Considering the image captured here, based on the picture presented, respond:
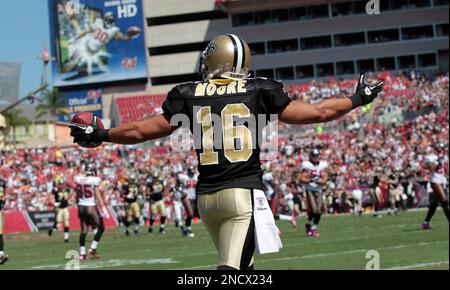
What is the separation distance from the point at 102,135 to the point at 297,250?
350 inches

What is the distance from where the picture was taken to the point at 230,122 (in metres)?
4.54

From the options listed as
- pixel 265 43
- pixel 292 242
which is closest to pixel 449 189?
pixel 292 242

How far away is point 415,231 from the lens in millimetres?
16391

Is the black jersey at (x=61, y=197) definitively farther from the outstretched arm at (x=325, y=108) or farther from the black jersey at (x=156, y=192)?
the outstretched arm at (x=325, y=108)

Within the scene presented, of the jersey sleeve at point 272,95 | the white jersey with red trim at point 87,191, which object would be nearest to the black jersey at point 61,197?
the white jersey with red trim at point 87,191

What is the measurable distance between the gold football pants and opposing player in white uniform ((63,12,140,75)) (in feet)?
161

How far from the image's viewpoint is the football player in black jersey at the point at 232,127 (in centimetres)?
451

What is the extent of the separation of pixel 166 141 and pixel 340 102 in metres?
31.3

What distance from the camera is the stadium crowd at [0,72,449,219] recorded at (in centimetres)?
2847

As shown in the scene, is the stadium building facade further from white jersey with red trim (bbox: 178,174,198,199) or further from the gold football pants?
the gold football pants

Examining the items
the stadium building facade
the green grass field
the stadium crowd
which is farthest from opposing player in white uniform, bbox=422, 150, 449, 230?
the stadium building facade

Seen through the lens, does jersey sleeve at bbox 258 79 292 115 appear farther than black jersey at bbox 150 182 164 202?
No

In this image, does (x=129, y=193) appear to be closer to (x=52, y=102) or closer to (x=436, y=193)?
(x=436, y=193)

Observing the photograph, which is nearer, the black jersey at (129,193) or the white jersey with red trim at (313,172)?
the white jersey with red trim at (313,172)
